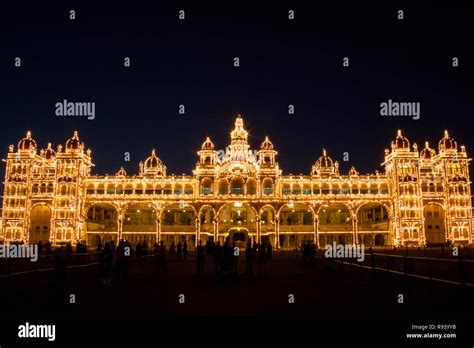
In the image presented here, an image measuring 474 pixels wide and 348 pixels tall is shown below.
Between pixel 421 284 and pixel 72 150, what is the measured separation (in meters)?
63.7

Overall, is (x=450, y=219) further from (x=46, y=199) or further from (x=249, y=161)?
(x=46, y=199)

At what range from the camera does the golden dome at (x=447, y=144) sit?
72938 mm

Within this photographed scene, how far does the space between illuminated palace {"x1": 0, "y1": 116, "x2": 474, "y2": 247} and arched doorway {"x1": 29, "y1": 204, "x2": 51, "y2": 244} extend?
152 millimetres

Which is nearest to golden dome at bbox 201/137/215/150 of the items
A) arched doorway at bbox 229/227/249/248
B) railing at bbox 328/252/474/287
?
arched doorway at bbox 229/227/249/248

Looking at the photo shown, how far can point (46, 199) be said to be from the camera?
70.1 meters

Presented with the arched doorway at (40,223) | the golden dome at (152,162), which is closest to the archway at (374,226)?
the golden dome at (152,162)

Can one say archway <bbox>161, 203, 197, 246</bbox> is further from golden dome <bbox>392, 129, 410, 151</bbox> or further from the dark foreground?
the dark foreground

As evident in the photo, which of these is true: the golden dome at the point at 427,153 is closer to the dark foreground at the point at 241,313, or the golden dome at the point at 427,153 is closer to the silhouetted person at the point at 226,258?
the silhouetted person at the point at 226,258

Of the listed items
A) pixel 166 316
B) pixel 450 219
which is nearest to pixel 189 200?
pixel 450 219

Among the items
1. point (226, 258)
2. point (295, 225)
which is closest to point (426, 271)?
point (226, 258)

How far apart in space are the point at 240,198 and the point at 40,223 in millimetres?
31425

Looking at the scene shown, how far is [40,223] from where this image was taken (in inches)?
2788

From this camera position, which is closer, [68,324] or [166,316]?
[68,324]

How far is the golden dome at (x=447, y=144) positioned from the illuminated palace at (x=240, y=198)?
0.20m
